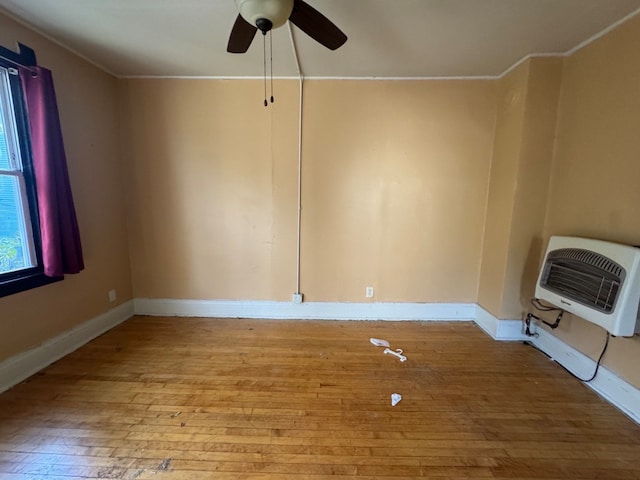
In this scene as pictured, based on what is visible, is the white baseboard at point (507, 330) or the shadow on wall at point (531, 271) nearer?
the shadow on wall at point (531, 271)

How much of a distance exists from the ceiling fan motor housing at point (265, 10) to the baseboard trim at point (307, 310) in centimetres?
259

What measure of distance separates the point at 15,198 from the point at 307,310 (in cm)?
267

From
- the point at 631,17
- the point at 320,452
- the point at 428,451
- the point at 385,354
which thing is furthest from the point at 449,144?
the point at 320,452

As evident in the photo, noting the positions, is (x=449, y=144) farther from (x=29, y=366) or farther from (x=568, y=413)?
(x=29, y=366)

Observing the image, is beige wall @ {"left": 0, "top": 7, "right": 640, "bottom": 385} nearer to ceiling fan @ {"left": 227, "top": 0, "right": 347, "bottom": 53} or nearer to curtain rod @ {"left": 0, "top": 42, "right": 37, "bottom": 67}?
curtain rod @ {"left": 0, "top": 42, "right": 37, "bottom": 67}

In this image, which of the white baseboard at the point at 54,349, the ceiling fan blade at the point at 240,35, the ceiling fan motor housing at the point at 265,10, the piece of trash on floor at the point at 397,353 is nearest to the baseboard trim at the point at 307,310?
the white baseboard at the point at 54,349

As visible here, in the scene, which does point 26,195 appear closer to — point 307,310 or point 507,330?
point 307,310

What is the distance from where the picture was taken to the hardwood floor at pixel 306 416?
4.74 feet

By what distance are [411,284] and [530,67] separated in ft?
7.57

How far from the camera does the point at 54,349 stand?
2297 millimetres

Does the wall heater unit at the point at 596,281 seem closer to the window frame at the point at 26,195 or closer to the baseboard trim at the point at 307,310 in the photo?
the baseboard trim at the point at 307,310

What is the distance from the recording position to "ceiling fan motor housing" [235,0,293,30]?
1380mm

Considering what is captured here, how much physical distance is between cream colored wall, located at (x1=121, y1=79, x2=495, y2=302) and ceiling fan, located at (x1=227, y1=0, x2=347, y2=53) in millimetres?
1240

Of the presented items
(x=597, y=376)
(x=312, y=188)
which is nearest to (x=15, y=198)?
(x=312, y=188)
